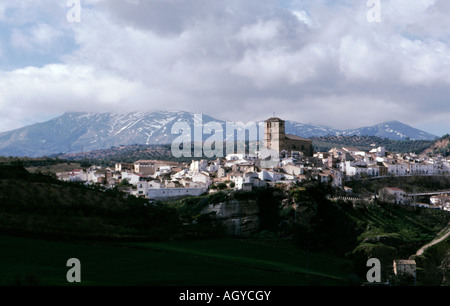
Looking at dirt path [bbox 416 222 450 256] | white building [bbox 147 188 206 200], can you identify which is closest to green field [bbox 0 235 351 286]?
dirt path [bbox 416 222 450 256]

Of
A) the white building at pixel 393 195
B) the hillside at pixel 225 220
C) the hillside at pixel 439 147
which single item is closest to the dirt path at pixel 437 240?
the hillside at pixel 225 220

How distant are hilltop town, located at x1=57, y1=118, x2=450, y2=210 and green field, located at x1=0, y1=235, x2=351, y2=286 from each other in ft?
→ 59.4

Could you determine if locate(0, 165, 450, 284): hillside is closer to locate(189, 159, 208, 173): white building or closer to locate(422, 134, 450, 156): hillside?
locate(189, 159, 208, 173): white building

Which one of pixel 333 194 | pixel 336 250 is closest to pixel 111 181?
pixel 333 194

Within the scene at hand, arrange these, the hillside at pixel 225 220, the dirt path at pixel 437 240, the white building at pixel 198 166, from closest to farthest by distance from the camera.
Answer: the hillside at pixel 225 220, the dirt path at pixel 437 240, the white building at pixel 198 166

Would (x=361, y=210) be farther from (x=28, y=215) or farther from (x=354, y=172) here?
(x=28, y=215)

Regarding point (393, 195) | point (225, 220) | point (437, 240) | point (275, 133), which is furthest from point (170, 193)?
point (437, 240)

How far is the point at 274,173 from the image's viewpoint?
6675cm

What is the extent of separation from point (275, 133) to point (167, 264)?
60778 mm

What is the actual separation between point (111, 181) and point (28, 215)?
34.7 m

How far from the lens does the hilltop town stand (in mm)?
66625

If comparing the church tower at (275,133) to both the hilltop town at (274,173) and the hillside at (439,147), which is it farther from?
the hillside at (439,147)

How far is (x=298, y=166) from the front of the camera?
71.6m

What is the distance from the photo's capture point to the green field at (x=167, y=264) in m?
26.2
